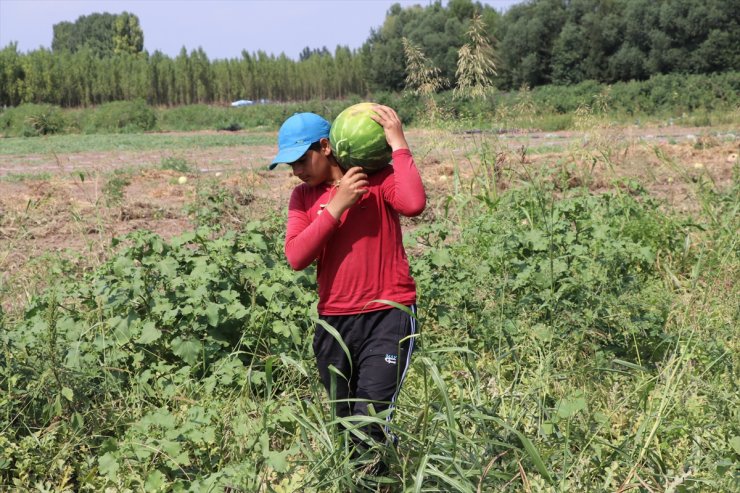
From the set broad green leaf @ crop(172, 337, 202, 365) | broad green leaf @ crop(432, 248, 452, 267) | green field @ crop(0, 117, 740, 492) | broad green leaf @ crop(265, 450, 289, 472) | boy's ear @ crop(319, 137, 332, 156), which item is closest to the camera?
broad green leaf @ crop(265, 450, 289, 472)

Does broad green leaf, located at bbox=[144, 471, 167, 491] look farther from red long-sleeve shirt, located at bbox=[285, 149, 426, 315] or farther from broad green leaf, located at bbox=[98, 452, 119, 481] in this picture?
red long-sleeve shirt, located at bbox=[285, 149, 426, 315]

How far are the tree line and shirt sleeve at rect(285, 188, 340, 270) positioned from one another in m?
22.3

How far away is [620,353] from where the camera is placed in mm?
4156

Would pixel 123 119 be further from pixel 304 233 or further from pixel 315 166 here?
pixel 304 233

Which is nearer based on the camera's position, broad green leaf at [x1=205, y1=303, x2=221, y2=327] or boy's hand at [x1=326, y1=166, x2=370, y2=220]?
boy's hand at [x1=326, y1=166, x2=370, y2=220]

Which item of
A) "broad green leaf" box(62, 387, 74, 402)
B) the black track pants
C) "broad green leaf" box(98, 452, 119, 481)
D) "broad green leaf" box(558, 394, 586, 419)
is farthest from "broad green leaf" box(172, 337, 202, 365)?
"broad green leaf" box(558, 394, 586, 419)

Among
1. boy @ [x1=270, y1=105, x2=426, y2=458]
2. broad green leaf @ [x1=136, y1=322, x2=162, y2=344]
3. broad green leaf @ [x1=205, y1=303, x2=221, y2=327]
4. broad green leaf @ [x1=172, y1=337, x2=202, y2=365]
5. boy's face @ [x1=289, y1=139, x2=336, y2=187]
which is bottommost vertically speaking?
broad green leaf @ [x1=172, y1=337, x2=202, y2=365]

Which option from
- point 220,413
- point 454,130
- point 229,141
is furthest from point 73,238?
point 229,141

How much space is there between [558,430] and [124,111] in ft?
141

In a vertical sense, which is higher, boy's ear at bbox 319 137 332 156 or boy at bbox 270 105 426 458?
boy's ear at bbox 319 137 332 156

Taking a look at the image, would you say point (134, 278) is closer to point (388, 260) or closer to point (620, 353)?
point (388, 260)

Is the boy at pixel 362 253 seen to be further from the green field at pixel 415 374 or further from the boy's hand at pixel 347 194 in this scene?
the green field at pixel 415 374

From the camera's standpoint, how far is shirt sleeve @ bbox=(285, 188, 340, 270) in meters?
2.79

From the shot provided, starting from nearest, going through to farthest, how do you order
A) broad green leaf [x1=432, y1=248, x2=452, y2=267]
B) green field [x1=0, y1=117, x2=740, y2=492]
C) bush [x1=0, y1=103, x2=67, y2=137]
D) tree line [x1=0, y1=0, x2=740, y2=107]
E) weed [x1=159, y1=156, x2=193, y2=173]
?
green field [x1=0, y1=117, x2=740, y2=492], broad green leaf [x1=432, y1=248, x2=452, y2=267], weed [x1=159, y1=156, x2=193, y2=173], bush [x1=0, y1=103, x2=67, y2=137], tree line [x1=0, y1=0, x2=740, y2=107]
